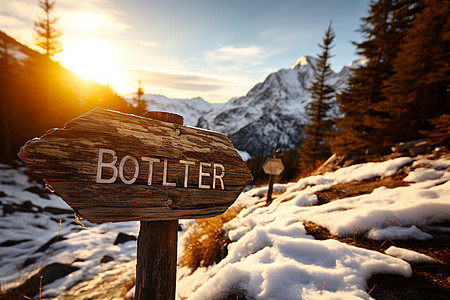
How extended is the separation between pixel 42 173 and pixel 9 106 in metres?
23.3

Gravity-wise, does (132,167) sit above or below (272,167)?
above

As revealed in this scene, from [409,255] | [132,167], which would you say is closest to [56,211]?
[132,167]

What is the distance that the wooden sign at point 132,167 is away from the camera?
97 cm

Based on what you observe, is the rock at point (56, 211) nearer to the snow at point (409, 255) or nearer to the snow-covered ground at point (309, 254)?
the snow-covered ground at point (309, 254)

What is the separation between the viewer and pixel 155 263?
128 cm

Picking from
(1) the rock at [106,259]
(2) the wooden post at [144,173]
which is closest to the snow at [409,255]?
(2) the wooden post at [144,173]

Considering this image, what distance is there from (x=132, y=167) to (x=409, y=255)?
2.92 m

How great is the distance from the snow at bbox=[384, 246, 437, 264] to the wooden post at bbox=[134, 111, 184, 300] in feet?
8.00

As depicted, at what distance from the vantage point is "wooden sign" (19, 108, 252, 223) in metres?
0.97

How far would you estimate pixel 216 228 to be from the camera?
12.6ft

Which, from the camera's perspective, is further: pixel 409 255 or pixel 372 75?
pixel 372 75

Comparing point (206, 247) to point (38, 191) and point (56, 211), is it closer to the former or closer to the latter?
point (56, 211)

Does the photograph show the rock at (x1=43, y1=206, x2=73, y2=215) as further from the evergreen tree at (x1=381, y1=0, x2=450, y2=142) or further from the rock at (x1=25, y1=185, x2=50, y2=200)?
the evergreen tree at (x1=381, y1=0, x2=450, y2=142)

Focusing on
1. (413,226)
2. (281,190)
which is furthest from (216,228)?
(281,190)
